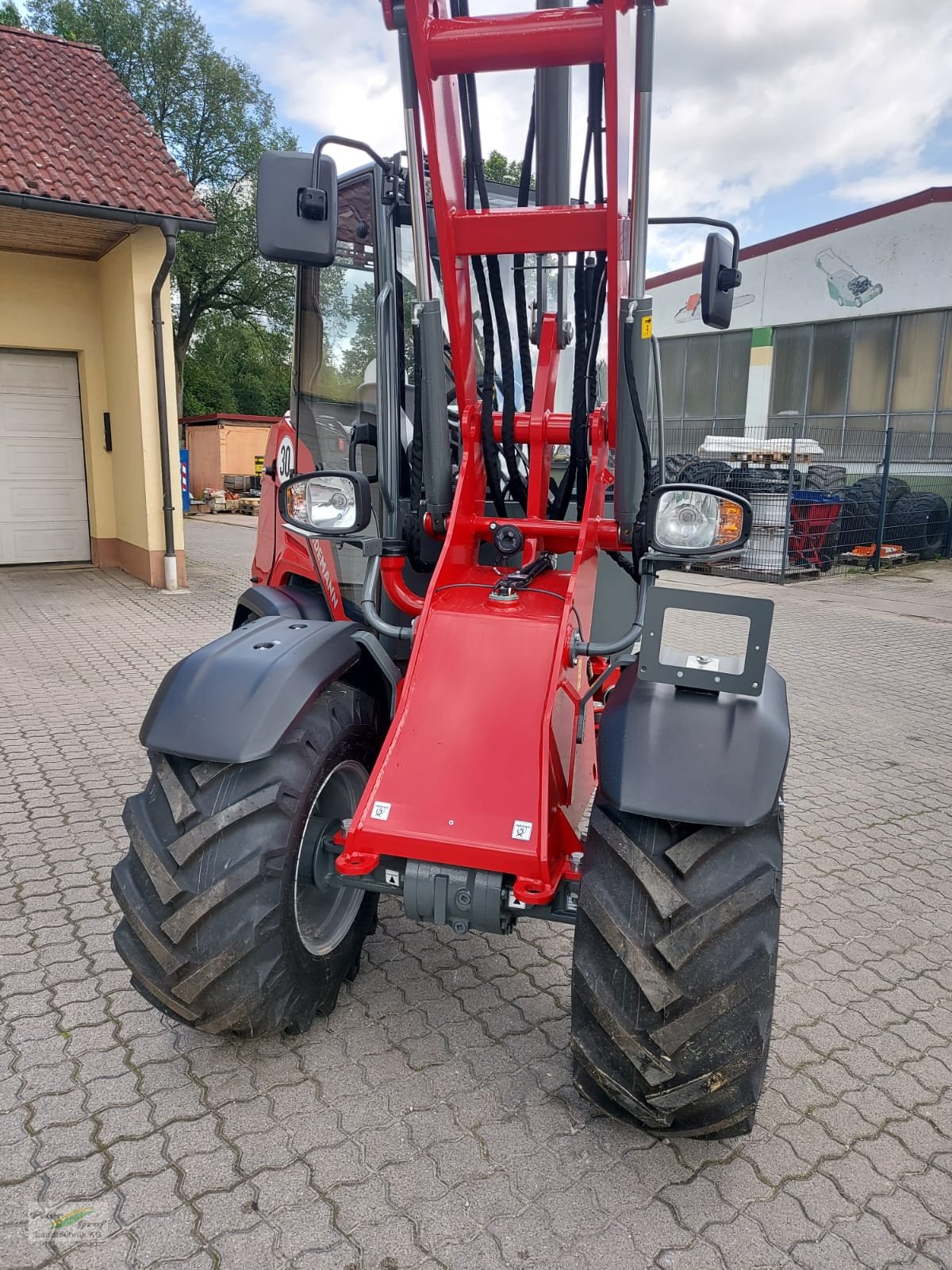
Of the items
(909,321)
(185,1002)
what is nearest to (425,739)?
(185,1002)

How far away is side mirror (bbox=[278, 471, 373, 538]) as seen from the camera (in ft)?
9.60

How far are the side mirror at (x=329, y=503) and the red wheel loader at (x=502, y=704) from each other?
0.01 m

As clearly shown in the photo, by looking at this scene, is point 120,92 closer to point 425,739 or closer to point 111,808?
point 111,808

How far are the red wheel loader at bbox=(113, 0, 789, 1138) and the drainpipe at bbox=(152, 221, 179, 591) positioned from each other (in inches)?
307

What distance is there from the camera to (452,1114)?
2.46 metres

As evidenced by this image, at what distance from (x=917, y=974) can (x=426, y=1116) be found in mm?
1889

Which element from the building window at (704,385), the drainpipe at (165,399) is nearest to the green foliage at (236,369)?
the building window at (704,385)

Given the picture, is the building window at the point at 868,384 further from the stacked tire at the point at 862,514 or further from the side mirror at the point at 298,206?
the side mirror at the point at 298,206

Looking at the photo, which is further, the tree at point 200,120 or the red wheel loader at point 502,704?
the tree at point 200,120

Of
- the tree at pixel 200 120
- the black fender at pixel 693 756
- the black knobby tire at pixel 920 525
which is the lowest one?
the black knobby tire at pixel 920 525

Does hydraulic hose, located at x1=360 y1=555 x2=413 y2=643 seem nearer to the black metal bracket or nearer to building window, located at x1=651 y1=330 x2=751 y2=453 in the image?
the black metal bracket

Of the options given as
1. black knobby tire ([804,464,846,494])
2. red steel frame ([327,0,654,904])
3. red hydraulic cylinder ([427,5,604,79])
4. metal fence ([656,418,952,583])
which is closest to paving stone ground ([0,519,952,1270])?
red steel frame ([327,0,654,904])

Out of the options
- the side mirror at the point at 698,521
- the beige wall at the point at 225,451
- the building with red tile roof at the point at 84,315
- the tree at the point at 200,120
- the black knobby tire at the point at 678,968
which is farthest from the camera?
the tree at the point at 200,120

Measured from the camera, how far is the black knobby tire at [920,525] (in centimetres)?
1545
